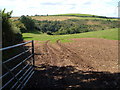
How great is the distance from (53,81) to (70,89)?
3.26ft

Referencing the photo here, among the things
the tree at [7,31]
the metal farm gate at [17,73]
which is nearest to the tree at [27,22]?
the tree at [7,31]

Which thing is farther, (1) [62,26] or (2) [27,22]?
(1) [62,26]

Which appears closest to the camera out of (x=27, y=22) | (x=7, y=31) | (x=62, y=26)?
(x=7, y=31)

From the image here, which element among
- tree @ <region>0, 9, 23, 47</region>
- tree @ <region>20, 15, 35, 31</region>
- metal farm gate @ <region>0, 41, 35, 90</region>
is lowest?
metal farm gate @ <region>0, 41, 35, 90</region>

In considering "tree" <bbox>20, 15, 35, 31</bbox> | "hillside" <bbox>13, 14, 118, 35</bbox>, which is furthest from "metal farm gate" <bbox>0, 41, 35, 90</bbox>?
"tree" <bbox>20, 15, 35, 31</bbox>

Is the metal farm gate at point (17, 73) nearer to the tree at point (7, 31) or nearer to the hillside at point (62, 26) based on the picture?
the tree at point (7, 31)

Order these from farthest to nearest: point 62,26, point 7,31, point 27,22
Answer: point 62,26
point 27,22
point 7,31

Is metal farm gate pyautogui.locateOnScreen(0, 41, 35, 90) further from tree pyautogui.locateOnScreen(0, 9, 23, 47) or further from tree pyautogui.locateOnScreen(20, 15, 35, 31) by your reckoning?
tree pyautogui.locateOnScreen(20, 15, 35, 31)

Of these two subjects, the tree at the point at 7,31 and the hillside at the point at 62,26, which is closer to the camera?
the tree at the point at 7,31

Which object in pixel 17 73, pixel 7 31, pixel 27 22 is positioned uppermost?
pixel 27 22

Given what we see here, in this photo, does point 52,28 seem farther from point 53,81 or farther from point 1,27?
point 53,81

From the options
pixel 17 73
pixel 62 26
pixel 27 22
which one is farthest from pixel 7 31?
pixel 62 26

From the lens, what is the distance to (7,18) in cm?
1213

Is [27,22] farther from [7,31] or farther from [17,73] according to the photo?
[17,73]
